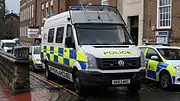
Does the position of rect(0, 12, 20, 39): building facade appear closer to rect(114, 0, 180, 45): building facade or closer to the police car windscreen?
rect(114, 0, 180, 45): building facade

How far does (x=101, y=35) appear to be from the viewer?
39.2 feet

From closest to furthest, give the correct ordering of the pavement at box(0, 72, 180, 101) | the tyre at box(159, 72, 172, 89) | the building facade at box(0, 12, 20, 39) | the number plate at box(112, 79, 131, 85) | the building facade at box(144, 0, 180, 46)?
the number plate at box(112, 79, 131, 85) < the pavement at box(0, 72, 180, 101) < the tyre at box(159, 72, 172, 89) < the building facade at box(144, 0, 180, 46) < the building facade at box(0, 12, 20, 39)

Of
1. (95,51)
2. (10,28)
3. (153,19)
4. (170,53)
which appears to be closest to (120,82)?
(95,51)

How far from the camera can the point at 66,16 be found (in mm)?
12820

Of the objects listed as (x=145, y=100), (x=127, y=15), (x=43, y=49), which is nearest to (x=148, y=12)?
(x=127, y=15)

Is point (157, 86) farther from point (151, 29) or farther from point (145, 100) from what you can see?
point (151, 29)

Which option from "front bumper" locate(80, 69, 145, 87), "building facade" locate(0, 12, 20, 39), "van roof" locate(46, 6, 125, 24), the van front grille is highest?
"building facade" locate(0, 12, 20, 39)

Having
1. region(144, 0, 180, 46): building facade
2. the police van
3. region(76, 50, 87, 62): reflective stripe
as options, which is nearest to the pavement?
the police van

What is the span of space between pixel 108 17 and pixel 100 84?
272cm

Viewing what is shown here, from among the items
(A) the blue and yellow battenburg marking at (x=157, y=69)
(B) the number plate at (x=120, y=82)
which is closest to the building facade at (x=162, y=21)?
(A) the blue and yellow battenburg marking at (x=157, y=69)

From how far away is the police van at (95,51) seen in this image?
10734 millimetres

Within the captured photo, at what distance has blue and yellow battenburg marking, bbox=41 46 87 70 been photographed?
436 inches

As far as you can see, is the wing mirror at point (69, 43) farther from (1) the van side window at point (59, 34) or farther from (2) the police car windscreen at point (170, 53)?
(2) the police car windscreen at point (170, 53)

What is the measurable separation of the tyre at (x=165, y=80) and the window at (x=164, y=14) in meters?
7.62
